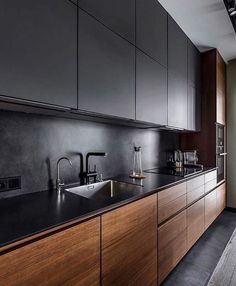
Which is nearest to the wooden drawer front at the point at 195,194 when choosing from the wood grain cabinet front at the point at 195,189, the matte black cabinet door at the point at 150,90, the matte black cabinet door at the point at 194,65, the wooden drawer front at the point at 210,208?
the wood grain cabinet front at the point at 195,189

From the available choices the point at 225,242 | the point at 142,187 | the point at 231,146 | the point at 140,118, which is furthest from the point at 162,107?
the point at 231,146

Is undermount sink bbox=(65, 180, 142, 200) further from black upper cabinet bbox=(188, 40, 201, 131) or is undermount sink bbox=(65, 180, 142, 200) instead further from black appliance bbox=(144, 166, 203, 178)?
black upper cabinet bbox=(188, 40, 201, 131)

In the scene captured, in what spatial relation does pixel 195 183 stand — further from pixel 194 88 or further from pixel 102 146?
pixel 194 88

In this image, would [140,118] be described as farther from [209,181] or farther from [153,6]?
[209,181]

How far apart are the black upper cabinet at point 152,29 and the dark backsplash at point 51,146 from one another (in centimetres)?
82

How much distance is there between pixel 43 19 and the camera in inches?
41.3

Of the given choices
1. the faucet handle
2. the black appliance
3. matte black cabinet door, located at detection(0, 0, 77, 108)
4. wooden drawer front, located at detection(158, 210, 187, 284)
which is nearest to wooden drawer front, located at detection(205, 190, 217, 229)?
the black appliance

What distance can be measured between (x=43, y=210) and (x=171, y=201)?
113cm

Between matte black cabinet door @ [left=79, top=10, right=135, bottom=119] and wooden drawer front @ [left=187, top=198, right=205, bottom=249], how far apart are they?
1.27 meters

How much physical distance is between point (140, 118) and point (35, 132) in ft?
2.92

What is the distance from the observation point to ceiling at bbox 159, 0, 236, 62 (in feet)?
7.05

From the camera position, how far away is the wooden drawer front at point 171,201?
1602mm

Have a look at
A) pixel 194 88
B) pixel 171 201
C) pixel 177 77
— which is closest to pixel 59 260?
pixel 171 201

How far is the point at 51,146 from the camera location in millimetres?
1494
